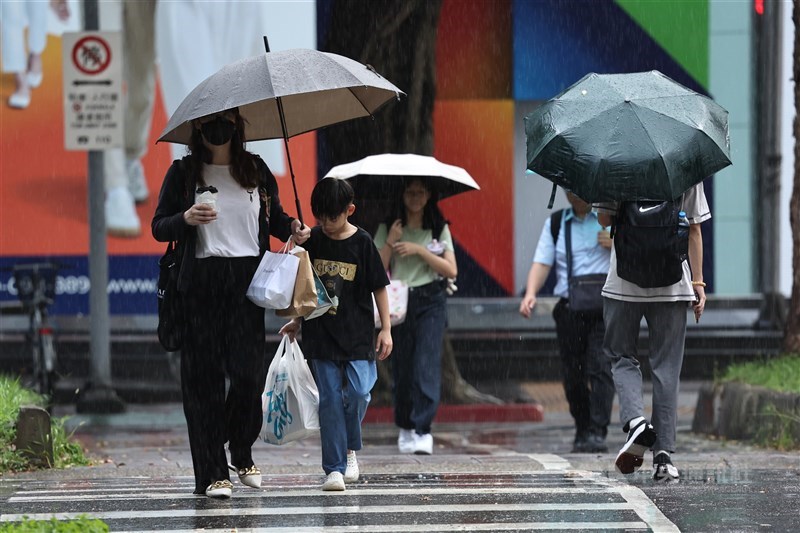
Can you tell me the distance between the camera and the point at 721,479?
264 inches

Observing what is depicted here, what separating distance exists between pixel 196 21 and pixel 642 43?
4496mm

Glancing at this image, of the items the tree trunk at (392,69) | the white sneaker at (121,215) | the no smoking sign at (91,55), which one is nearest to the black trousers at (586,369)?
the tree trunk at (392,69)

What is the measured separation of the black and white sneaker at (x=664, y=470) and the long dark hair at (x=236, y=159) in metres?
2.33

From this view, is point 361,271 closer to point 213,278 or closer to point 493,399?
point 213,278

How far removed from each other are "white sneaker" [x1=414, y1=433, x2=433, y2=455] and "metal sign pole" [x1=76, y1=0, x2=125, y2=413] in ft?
13.0

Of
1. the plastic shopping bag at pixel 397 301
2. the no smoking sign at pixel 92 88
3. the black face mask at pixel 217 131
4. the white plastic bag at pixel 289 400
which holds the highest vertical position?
the no smoking sign at pixel 92 88

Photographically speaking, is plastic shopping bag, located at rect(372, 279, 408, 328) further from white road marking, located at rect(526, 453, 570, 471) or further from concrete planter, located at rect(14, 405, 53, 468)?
concrete planter, located at rect(14, 405, 53, 468)

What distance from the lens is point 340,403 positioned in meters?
6.70

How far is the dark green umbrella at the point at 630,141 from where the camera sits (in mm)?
6559

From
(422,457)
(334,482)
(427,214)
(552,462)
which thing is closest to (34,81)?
(427,214)

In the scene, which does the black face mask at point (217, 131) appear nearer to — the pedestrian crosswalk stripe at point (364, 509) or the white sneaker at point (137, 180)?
the pedestrian crosswalk stripe at point (364, 509)

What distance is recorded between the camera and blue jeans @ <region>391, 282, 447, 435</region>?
919 cm

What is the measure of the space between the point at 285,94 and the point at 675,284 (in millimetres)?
2127

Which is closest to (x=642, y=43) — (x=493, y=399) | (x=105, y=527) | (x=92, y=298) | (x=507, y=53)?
(x=507, y=53)
